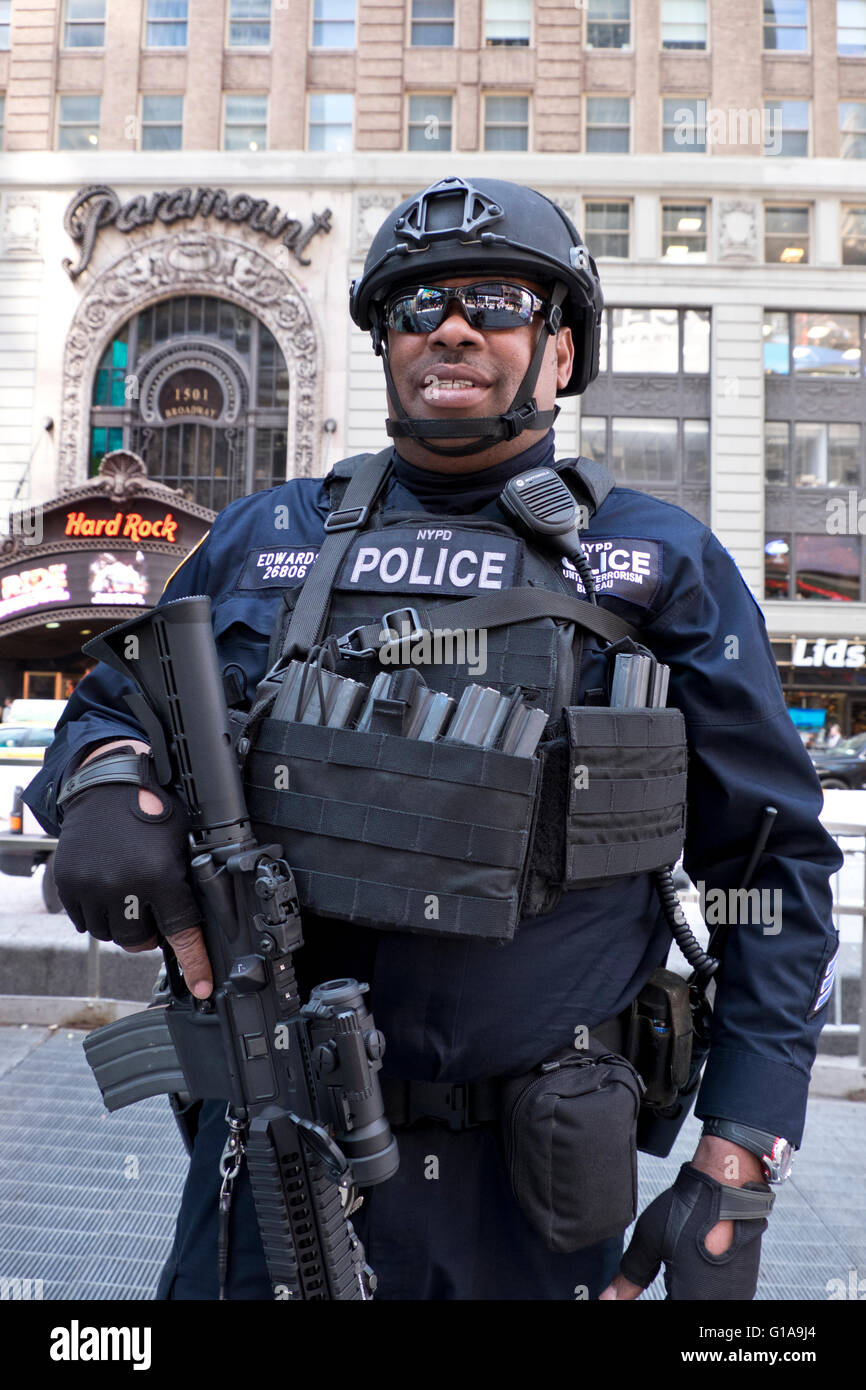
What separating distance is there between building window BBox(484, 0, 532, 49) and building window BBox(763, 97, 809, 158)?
5.26 meters

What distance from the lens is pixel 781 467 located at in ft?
67.5

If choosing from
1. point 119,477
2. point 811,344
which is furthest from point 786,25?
point 119,477

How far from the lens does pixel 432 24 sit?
2016cm

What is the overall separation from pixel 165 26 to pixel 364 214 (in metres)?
6.06

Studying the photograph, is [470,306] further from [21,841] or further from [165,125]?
[165,125]

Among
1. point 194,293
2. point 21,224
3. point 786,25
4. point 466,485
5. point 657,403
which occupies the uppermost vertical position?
point 786,25

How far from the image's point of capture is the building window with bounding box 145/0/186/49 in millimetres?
20250

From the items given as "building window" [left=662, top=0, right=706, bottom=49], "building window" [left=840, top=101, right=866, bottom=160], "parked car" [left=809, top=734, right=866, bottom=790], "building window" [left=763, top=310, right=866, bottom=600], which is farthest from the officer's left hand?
"building window" [left=662, top=0, right=706, bottom=49]

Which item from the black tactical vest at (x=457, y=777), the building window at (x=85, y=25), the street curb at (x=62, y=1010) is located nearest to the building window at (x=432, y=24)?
the building window at (x=85, y=25)

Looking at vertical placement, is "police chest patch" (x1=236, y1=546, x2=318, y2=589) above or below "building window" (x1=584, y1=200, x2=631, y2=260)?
below

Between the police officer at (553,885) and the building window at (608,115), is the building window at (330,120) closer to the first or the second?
the building window at (608,115)

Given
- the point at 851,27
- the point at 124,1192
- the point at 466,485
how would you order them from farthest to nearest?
the point at 851,27 < the point at 124,1192 < the point at 466,485

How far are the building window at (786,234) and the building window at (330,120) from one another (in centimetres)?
892

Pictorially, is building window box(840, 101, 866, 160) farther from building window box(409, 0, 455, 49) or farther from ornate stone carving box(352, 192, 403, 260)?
ornate stone carving box(352, 192, 403, 260)
